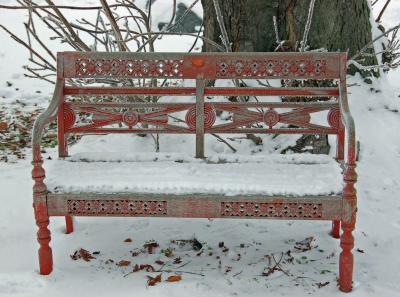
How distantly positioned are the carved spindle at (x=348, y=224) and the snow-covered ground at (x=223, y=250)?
0.09 metres

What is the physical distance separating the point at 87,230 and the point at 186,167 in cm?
98

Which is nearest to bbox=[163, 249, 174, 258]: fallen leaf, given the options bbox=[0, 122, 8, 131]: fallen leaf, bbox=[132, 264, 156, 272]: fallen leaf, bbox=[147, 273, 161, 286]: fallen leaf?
bbox=[132, 264, 156, 272]: fallen leaf

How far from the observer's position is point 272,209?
3.16 meters

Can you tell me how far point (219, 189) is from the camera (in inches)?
126

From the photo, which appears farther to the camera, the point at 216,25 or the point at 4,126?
the point at 4,126

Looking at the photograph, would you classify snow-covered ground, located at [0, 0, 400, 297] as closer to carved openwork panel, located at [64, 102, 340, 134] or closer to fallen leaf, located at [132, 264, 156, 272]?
fallen leaf, located at [132, 264, 156, 272]

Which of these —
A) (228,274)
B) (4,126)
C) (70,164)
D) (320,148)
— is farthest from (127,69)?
(4,126)

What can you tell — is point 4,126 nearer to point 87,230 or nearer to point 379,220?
point 87,230

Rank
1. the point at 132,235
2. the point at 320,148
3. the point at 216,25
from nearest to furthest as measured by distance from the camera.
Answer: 1. the point at 132,235
2. the point at 320,148
3. the point at 216,25

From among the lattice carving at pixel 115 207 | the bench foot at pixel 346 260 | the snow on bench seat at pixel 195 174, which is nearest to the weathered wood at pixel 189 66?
the snow on bench seat at pixel 195 174

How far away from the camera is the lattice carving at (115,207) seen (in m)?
3.22

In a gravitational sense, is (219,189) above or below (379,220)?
above

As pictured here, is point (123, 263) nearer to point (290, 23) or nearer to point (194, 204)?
point (194, 204)

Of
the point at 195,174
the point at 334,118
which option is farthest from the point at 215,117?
the point at 334,118
